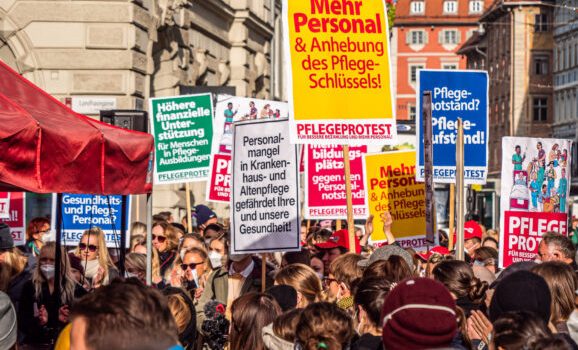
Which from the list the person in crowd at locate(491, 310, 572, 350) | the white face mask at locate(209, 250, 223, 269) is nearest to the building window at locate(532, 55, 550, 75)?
the white face mask at locate(209, 250, 223, 269)

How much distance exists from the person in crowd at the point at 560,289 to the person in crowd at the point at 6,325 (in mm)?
2799

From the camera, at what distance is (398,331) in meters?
4.48

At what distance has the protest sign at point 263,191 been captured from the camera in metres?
10.2

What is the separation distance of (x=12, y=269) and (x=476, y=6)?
133 meters

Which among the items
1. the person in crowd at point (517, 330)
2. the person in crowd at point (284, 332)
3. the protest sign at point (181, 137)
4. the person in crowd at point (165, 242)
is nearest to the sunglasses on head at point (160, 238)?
the person in crowd at point (165, 242)

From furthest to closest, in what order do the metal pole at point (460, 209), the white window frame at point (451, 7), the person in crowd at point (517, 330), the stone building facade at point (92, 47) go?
the white window frame at point (451, 7), the stone building facade at point (92, 47), the metal pole at point (460, 209), the person in crowd at point (517, 330)

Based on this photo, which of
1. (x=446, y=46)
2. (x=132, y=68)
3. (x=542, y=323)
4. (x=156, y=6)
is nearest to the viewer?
(x=542, y=323)

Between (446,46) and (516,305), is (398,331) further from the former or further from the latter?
(446,46)

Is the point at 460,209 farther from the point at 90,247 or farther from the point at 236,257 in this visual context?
the point at 90,247

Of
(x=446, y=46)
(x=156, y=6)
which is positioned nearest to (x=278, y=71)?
(x=156, y=6)

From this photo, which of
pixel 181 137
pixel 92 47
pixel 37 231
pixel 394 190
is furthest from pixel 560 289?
pixel 92 47

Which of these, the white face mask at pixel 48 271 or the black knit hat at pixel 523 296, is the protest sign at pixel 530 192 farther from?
the black knit hat at pixel 523 296

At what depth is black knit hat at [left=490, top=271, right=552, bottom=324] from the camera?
6.14 meters

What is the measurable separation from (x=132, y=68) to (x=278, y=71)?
758 inches
